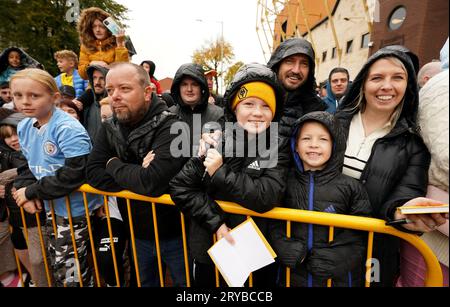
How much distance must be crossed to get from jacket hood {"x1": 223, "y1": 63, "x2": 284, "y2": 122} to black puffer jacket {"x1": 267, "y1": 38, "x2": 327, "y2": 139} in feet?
1.25

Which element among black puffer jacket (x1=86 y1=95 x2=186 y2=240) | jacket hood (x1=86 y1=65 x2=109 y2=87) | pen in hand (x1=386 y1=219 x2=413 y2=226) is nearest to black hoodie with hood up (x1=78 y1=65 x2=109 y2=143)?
jacket hood (x1=86 y1=65 x2=109 y2=87)

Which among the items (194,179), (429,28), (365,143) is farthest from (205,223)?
(429,28)

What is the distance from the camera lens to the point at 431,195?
55.9 inches

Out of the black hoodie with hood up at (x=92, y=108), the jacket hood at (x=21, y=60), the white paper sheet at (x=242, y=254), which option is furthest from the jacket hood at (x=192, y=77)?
the jacket hood at (x=21, y=60)

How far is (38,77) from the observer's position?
191 centimetres

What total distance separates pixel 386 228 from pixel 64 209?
2.41 meters

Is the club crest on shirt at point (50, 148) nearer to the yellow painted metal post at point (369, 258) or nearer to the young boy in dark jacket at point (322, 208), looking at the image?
the young boy in dark jacket at point (322, 208)

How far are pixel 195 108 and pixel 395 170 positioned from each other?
2325mm

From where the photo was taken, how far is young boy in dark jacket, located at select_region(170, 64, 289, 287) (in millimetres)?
1481

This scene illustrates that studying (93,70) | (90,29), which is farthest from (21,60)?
(93,70)

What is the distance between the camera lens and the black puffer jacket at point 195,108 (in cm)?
301

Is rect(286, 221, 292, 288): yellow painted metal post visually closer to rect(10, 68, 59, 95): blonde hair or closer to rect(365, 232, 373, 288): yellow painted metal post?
rect(365, 232, 373, 288): yellow painted metal post

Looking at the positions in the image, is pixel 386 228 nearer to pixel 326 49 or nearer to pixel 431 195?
pixel 431 195

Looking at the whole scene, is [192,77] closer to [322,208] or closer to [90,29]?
[90,29]
